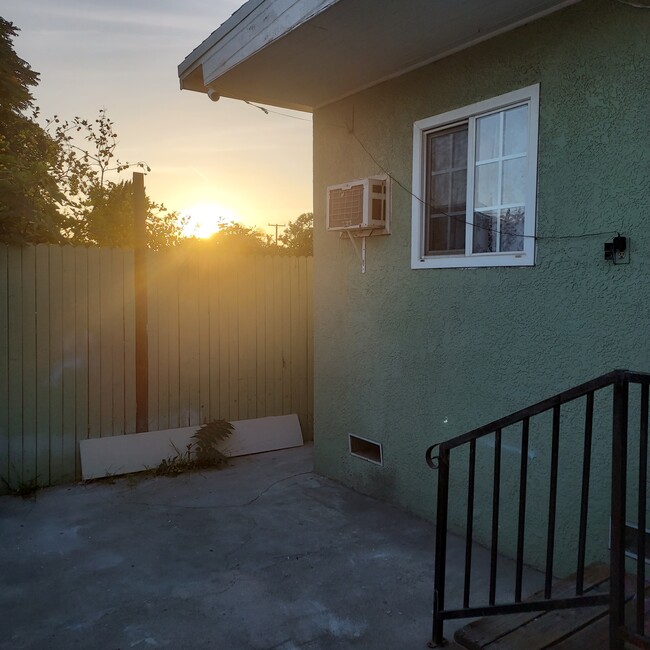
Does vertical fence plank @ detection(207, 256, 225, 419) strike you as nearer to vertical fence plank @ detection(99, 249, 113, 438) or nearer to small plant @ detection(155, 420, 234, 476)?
small plant @ detection(155, 420, 234, 476)

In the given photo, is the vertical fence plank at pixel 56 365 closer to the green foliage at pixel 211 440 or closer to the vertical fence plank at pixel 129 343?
the vertical fence plank at pixel 129 343

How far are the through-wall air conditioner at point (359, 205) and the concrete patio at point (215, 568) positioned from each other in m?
2.48

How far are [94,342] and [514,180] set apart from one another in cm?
419

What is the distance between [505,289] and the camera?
12.9ft

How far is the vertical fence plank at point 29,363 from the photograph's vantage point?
17.3 ft

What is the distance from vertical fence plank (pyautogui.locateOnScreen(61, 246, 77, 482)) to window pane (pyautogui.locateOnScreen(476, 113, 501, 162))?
153 inches

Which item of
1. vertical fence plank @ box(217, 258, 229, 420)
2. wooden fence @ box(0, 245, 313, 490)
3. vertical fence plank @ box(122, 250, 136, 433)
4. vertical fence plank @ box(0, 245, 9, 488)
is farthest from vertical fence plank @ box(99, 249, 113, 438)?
vertical fence plank @ box(217, 258, 229, 420)

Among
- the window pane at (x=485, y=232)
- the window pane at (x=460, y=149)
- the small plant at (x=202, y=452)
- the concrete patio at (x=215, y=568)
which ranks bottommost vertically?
the concrete patio at (x=215, y=568)

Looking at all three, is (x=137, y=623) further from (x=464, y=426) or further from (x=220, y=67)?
(x=220, y=67)

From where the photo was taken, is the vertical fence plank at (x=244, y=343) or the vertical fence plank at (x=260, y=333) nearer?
the vertical fence plank at (x=244, y=343)

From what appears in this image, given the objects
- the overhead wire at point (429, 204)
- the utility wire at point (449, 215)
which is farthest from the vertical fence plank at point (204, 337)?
the utility wire at point (449, 215)

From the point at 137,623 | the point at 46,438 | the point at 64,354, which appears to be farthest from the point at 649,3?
the point at 46,438

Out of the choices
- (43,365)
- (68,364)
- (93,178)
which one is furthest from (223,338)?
(93,178)

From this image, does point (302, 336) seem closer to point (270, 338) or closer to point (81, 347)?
point (270, 338)
